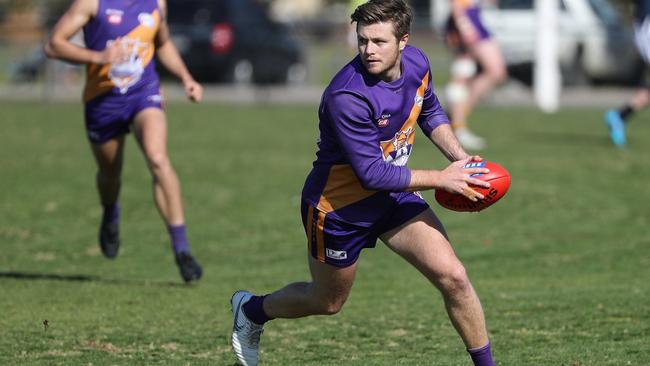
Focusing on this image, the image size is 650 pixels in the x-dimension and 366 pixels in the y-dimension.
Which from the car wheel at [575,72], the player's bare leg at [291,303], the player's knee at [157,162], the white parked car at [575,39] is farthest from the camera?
the car wheel at [575,72]

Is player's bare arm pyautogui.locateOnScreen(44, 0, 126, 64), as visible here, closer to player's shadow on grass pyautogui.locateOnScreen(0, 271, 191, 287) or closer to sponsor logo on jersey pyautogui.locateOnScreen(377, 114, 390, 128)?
player's shadow on grass pyautogui.locateOnScreen(0, 271, 191, 287)

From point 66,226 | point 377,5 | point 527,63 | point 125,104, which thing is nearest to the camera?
point 377,5

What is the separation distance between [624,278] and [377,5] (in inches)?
165

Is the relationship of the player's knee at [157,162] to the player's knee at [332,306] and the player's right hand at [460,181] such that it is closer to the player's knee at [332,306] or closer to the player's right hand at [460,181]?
the player's knee at [332,306]

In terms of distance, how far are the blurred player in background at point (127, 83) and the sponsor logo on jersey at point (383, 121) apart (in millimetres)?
3294

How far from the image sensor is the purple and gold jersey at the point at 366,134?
5430 millimetres

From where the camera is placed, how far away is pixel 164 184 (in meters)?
8.56

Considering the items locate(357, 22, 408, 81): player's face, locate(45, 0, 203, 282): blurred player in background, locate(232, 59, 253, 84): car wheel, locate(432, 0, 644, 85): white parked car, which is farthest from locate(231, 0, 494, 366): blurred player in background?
locate(232, 59, 253, 84): car wheel

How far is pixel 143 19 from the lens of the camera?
884 centimetres

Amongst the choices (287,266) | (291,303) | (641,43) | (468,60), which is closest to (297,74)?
(468,60)

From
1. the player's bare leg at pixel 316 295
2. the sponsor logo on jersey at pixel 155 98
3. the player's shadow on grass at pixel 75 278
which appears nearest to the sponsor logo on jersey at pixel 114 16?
the sponsor logo on jersey at pixel 155 98

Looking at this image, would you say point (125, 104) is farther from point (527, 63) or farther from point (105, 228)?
point (527, 63)

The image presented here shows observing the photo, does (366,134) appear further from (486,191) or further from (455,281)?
(455,281)

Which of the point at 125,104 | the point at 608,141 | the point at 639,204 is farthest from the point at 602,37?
the point at 125,104
